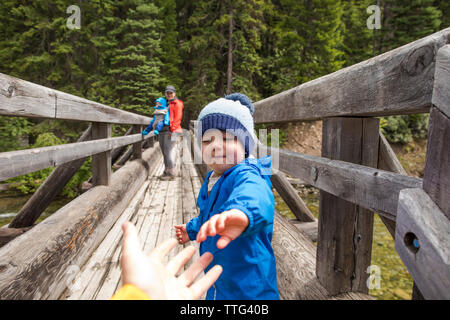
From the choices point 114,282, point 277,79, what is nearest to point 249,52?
point 277,79

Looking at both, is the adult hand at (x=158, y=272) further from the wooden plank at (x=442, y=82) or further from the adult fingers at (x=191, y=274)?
the wooden plank at (x=442, y=82)

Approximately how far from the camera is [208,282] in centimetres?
78

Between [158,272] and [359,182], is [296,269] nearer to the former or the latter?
[359,182]

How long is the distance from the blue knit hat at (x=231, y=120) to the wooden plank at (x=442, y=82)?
83 cm

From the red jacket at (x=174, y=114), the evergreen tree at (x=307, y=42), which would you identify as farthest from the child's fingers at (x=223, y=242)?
the evergreen tree at (x=307, y=42)

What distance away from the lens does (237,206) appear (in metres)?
0.92

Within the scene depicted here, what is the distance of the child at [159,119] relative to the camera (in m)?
5.87

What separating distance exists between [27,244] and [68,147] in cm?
77

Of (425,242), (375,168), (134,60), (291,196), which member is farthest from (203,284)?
(134,60)

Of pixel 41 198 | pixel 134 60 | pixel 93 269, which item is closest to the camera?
pixel 93 269

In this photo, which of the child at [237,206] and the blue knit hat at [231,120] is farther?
the blue knit hat at [231,120]

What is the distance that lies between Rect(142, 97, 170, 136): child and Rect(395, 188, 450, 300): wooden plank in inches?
215

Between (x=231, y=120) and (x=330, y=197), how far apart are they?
0.76 metres

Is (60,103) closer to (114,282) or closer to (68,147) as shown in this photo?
(68,147)
